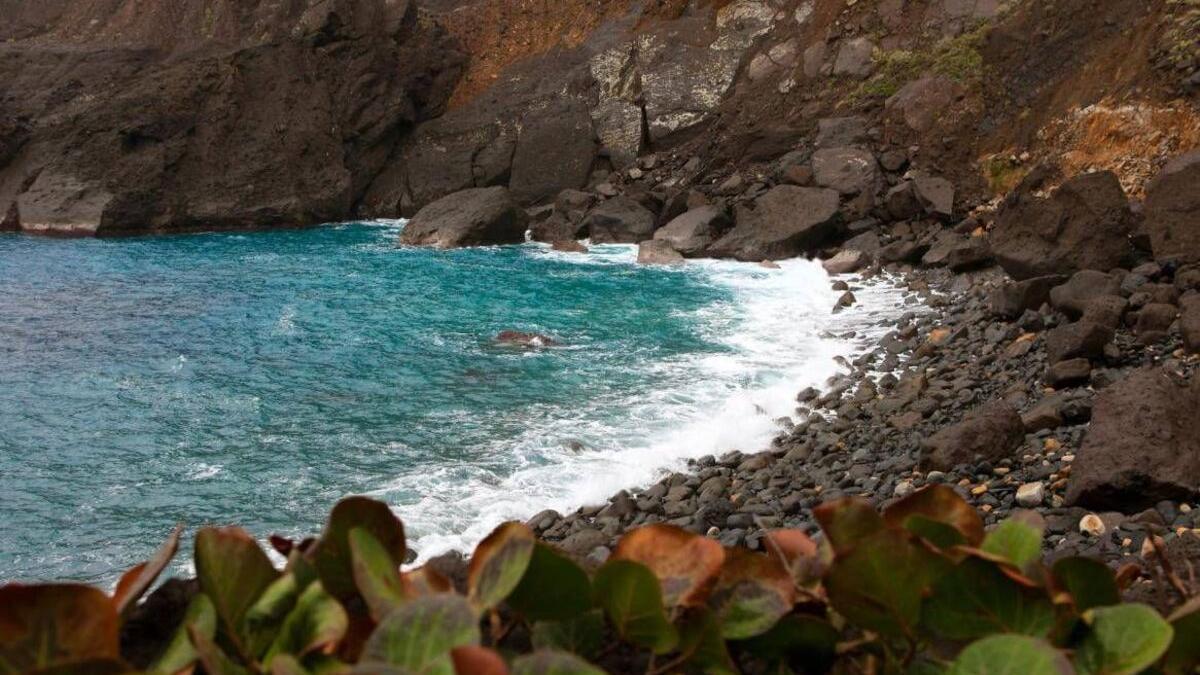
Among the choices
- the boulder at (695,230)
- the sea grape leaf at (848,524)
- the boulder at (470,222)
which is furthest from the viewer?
the boulder at (470,222)

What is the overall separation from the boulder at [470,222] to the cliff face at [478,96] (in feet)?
11.2

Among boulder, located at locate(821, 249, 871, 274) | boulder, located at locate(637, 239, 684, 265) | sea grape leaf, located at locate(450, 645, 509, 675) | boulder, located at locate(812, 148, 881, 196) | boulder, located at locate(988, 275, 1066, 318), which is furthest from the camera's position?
boulder, located at locate(812, 148, 881, 196)

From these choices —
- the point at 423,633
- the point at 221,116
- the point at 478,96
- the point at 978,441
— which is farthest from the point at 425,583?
the point at 478,96

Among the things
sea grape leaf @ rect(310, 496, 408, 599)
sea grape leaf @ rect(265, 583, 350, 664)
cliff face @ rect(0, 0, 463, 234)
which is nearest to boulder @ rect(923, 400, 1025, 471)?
sea grape leaf @ rect(310, 496, 408, 599)

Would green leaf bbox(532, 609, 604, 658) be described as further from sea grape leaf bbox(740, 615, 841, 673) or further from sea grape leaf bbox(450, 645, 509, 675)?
sea grape leaf bbox(450, 645, 509, 675)

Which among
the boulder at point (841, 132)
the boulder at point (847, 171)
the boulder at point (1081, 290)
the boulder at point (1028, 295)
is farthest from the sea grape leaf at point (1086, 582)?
the boulder at point (841, 132)

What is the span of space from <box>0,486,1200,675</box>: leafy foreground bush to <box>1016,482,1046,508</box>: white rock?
5.86 meters

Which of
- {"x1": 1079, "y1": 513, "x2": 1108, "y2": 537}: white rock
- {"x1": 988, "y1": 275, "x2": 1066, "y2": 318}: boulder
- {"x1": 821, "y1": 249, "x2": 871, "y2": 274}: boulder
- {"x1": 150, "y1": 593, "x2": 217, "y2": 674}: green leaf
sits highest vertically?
{"x1": 150, "y1": 593, "x2": 217, "y2": 674}: green leaf

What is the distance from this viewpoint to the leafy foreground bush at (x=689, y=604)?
3.92ft

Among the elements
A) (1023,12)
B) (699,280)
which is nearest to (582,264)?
(699,280)

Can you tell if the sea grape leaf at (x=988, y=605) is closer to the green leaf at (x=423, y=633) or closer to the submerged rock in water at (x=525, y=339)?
the green leaf at (x=423, y=633)

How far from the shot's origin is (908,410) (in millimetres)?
10188

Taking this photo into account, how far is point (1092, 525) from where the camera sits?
6.12 meters

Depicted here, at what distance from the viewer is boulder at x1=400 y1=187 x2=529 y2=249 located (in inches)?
977
